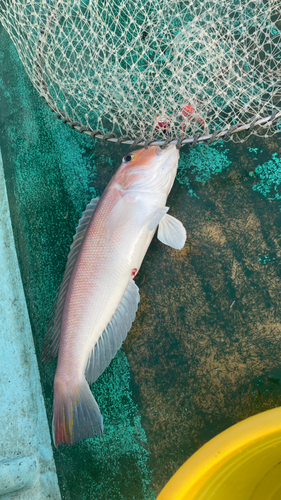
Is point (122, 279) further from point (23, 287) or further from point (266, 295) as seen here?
point (23, 287)

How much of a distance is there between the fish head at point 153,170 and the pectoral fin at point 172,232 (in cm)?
19

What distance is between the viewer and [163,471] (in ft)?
6.95

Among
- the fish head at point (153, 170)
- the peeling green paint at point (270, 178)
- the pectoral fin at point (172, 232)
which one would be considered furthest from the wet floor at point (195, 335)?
the fish head at point (153, 170)

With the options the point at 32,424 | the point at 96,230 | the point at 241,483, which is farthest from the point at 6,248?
the point at 241,483

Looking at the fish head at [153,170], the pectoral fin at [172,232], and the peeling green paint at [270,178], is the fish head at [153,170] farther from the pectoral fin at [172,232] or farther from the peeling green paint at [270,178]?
the peeling green paint at [270,178]

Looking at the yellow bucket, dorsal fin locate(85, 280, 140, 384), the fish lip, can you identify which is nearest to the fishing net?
the fish lip

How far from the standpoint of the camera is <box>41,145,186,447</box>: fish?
1.94 metres

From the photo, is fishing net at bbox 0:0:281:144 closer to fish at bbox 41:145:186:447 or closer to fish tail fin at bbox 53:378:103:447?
fish at bbox 41:145:186:447

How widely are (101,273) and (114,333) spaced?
0.38 metres

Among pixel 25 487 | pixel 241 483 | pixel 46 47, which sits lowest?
pixel 25 487

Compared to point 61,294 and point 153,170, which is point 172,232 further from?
point 61,294

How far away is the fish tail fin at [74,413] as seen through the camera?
194 cm

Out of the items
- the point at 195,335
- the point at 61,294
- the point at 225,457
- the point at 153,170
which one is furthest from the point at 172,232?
the point at 225,457

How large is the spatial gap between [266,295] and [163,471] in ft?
4.12
